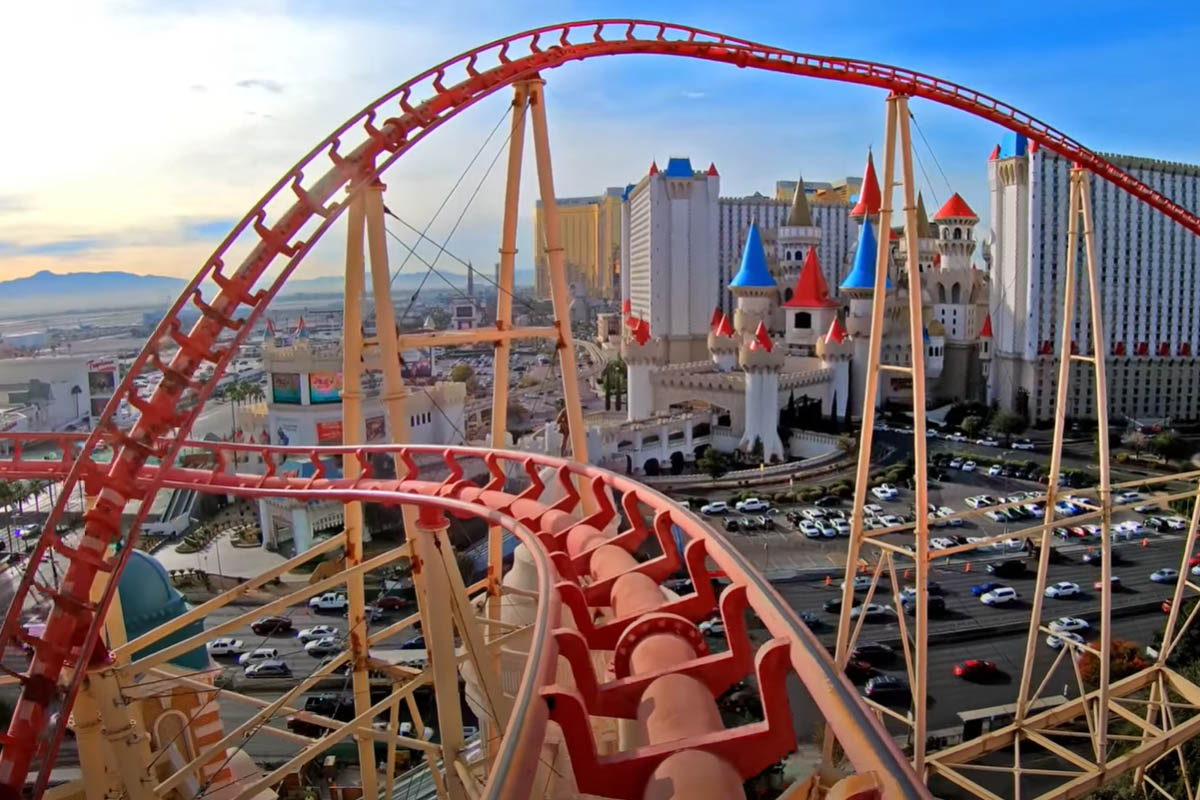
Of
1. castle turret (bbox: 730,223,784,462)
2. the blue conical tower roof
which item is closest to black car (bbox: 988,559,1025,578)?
castle turret (bbox: 730,223,784,462)

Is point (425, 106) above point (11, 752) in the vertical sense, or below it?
above

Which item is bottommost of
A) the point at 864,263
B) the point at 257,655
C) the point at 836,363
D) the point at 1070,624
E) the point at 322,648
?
the point at 257,655

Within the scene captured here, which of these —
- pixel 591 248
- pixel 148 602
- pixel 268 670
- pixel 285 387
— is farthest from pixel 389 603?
pixel 591 248

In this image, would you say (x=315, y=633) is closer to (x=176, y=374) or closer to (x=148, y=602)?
(x=148, y=602)

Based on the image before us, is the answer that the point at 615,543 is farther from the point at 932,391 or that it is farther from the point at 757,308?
the point at 932,391

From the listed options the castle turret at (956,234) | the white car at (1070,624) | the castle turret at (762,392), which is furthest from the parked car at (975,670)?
the castle turret at (956,234)

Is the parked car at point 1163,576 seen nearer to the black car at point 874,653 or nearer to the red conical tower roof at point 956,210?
the black car at point 874,653

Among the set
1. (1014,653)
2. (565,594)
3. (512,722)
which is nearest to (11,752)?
(565,594)

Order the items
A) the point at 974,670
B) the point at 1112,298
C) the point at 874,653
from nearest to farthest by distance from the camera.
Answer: the point at 974,670
the point at 874,653
the point at 1112,298
